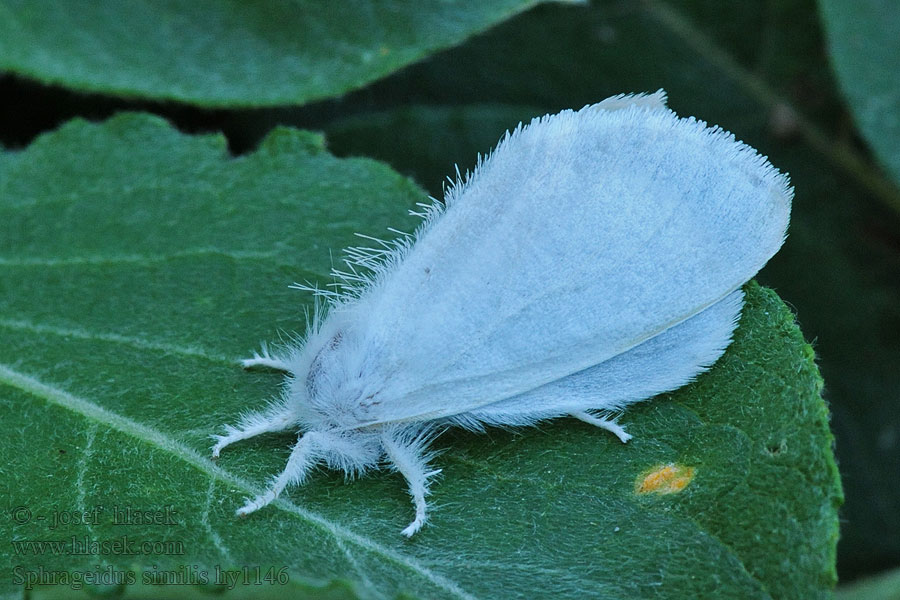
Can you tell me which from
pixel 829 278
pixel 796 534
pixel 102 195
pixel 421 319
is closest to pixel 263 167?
pixel 102 195

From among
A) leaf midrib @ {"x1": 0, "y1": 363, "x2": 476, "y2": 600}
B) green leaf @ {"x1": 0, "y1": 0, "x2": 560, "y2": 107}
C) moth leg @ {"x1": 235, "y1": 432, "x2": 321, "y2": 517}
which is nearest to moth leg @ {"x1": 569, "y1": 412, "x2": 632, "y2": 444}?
leaf midrib @ {"x1": 0, "y1": 363, "x2": 476, "y2": 600}

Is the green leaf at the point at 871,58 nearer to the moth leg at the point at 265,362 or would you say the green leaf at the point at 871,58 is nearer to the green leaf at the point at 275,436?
the green leaf at the point at 275,436

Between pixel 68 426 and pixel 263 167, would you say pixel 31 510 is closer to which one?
pixel 68 426

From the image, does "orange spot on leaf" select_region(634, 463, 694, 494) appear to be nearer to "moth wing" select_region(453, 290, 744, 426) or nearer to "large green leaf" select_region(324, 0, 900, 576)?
"moth wing" select_region(453, 290, 744, 426)

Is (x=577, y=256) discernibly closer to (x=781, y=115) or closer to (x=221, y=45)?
(x=221, y=45)

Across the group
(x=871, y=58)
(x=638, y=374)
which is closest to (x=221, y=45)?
(x=638, y=374)

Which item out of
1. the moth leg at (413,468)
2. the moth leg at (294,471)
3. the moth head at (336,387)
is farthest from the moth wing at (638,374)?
the moth leg at (294,471)
